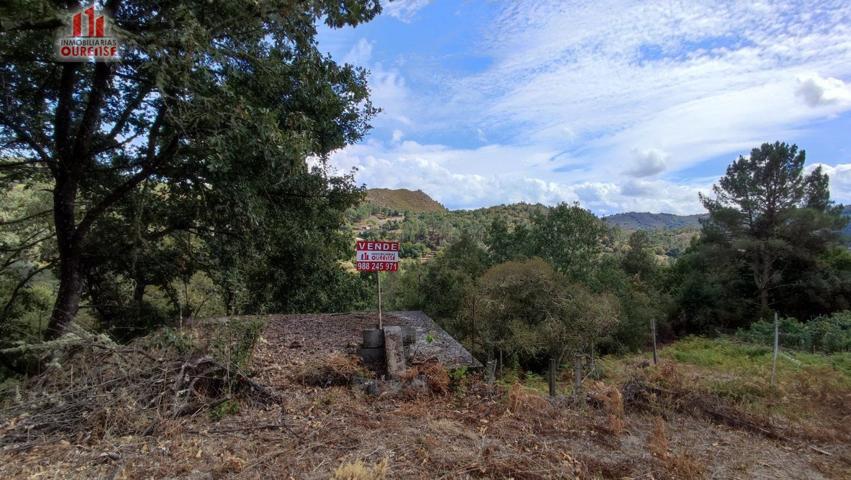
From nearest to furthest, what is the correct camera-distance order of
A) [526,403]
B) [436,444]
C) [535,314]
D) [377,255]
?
[436,444], [526,403], [377,255], [535,314]

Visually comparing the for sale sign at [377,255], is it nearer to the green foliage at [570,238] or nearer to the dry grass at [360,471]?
the dry grass at [360,471]

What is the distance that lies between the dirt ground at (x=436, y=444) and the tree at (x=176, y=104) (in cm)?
335

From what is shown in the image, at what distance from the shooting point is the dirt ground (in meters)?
3.63

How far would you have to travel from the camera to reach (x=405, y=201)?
96.8 metres

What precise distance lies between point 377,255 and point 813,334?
23.9m

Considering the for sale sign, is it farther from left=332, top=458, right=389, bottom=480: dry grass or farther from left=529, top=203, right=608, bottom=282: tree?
left=529, top=203, right=608, bottom=282: tree

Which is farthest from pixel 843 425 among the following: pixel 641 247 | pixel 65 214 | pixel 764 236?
pixel 641 247

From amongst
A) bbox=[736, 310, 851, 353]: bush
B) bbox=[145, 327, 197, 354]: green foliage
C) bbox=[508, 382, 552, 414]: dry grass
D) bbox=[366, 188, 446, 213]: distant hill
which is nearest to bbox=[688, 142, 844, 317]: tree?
bbox=[736, 310, 851, 353]: bush

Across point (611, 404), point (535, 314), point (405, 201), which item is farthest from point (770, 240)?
point (405, 201)

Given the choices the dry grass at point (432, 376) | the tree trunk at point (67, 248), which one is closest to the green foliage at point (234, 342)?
the dry grass at point (432, 376)

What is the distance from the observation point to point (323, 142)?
8.27 m

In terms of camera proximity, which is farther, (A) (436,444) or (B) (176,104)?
(B) (176,104)

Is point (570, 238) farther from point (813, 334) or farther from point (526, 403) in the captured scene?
point (526, 403)

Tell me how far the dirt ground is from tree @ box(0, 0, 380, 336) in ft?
11.0
